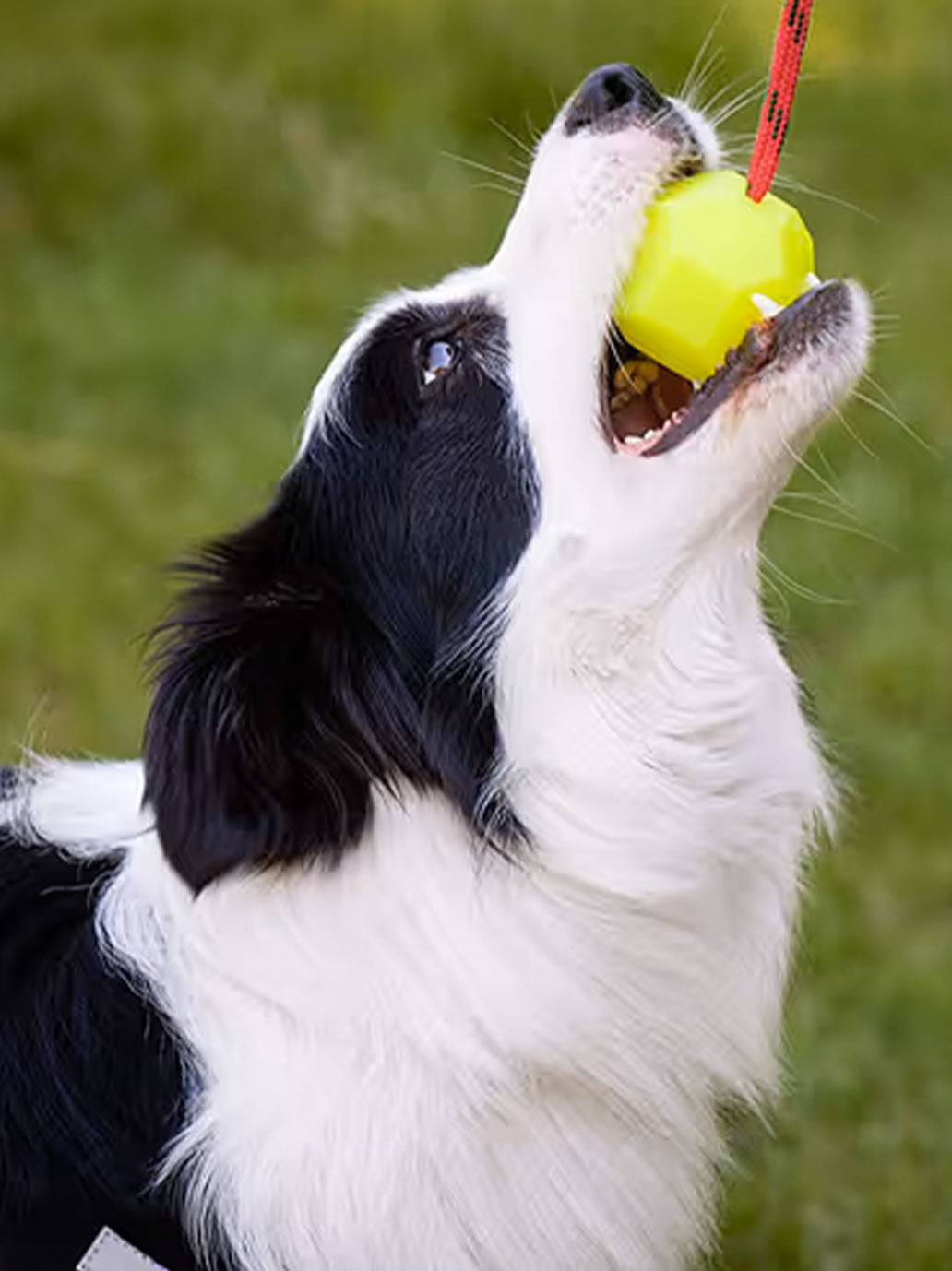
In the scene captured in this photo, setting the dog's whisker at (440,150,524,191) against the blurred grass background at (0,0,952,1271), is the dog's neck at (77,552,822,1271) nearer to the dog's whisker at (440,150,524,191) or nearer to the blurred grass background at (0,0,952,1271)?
the blurred grass background at (0,0,952,1271)

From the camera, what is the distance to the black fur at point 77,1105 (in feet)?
7.73

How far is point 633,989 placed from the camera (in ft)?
8.01

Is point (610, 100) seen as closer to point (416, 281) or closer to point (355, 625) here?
point (355, 625)

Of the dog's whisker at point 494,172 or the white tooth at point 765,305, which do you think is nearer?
the white tooth at point 765,305

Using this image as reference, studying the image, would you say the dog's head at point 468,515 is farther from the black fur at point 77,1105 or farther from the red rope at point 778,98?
the black fur at point 77,1105

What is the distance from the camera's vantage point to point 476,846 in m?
2.42

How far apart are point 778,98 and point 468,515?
1.93 ft

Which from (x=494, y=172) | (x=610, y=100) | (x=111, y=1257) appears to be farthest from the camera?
(x=494, y=172)

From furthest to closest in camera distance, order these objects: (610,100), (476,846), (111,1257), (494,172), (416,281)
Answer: (416,281)
(494,172)
(610,100)
(476,846)
(111,1257)

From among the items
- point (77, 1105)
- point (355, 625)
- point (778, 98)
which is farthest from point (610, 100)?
point (77, 1105)

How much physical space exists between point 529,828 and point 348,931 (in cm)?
22

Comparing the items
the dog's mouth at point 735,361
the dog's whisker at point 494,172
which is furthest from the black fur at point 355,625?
the dog's whisker at point 494,172

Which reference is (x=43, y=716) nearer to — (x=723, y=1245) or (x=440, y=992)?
(x=723, y=1245)

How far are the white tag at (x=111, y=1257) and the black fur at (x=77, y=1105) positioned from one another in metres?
0.03
